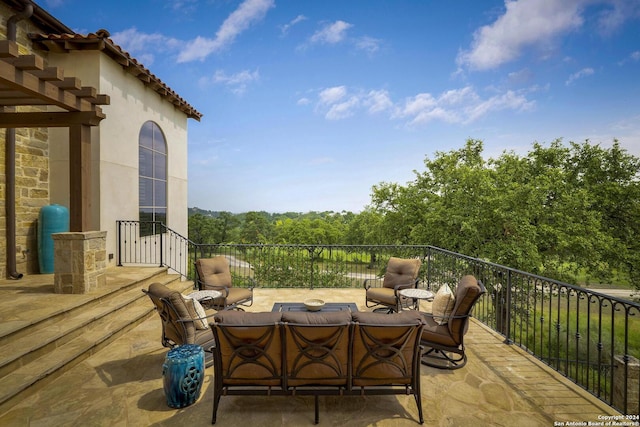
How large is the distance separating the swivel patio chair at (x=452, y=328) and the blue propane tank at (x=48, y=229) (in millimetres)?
6931

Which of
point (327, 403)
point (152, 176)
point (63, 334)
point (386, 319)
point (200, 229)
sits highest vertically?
point (152, 176)

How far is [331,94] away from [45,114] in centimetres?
1296

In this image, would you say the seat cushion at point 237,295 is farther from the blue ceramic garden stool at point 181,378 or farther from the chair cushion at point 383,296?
the chair cushion at point 383,296

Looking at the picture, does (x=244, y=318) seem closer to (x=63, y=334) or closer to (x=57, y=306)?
(x=63, y=334)

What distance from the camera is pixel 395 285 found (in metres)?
5.48

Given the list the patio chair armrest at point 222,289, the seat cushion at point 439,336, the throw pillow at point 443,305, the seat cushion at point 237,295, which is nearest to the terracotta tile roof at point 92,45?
the patio chair armrest at point 222,289

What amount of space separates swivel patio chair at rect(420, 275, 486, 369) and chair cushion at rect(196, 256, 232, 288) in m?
3.51

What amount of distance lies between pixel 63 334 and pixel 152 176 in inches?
205

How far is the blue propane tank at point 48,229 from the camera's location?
5.77m

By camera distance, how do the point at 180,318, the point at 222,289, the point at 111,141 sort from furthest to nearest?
the point at 111,141
the point at 222,289
the point at 180,318

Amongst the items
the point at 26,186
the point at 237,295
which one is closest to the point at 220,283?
the point at 237,295

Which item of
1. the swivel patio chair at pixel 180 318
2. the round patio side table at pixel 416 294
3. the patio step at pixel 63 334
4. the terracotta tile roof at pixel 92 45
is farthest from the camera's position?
the terracotta tile roof at pixel 92 45

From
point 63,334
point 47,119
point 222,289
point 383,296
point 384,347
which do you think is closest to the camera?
point 384,347

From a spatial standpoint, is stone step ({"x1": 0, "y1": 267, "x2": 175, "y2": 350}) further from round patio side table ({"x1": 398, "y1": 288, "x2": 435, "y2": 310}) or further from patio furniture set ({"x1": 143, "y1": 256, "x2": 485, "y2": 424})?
round patio side table ({"x1": 398, "y1": 288, "x2": 435, "y2": 310})
